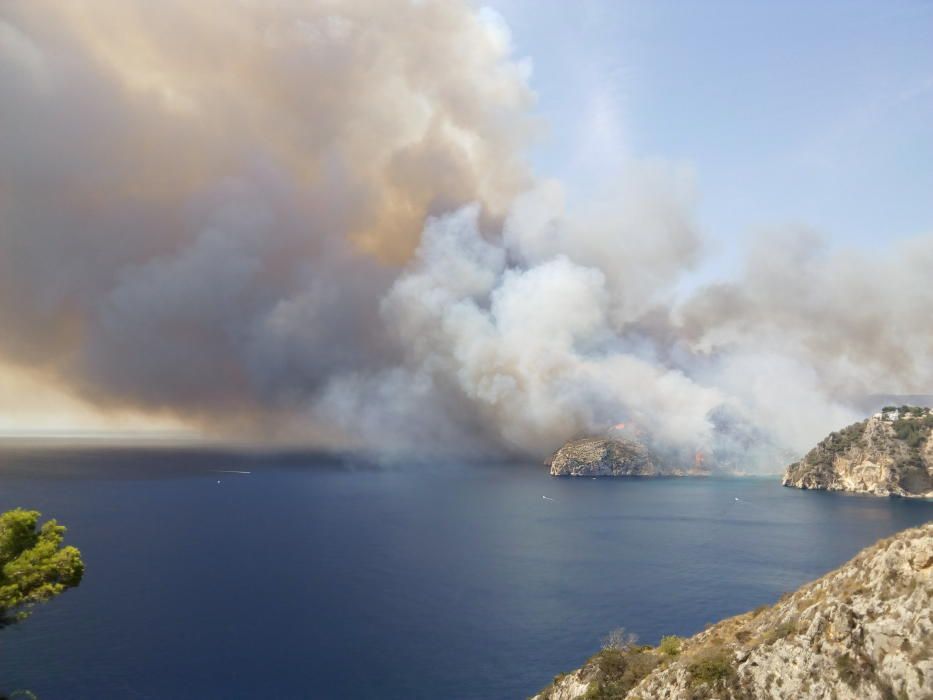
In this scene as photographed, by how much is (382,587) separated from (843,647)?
73385mm

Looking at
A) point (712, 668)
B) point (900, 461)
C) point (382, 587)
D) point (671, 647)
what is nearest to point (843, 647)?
point (712, 668)

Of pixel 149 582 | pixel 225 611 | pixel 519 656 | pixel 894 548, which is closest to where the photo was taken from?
pixel 894 548

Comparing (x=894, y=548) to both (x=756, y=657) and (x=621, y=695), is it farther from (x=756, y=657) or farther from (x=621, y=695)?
(x=621, y=695)

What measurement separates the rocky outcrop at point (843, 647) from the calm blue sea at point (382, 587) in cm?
3329

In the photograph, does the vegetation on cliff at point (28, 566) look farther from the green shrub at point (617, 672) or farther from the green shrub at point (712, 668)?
the green shrub at point (712, 668)

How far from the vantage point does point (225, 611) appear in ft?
248

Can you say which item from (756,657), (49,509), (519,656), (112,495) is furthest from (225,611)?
(112,495)

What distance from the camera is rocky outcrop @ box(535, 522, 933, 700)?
Result: 71.2 feet

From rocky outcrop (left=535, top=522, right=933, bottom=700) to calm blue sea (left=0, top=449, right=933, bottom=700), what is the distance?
33.3 m

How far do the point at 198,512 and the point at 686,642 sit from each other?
139m

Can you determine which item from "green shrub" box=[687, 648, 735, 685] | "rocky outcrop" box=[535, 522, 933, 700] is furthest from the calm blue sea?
"rocky outcrop" box=[535, 522, 933, 700]

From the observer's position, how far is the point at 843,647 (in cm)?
2355

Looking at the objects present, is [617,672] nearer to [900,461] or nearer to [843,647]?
[843,647]

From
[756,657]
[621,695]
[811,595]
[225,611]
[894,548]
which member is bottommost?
[225,611]
